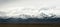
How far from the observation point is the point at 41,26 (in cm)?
53

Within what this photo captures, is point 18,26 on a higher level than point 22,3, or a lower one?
lower

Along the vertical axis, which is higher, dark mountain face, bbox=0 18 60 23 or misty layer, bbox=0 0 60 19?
misty layer, bbox=0 0 60 19

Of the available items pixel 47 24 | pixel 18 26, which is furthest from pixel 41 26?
pixel 18 26

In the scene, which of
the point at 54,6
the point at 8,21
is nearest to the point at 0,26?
the point at 8,21

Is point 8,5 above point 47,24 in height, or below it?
above

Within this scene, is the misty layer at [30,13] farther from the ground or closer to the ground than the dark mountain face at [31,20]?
farther from the ground

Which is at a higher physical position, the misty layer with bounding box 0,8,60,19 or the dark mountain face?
the misty layer with bounding box 0,8,60,19

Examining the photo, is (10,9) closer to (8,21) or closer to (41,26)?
(8,21)

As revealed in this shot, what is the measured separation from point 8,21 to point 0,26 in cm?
7

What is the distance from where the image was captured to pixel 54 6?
1.72 ft

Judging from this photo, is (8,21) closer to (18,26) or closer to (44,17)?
(18,26)

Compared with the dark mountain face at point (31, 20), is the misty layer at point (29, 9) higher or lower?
higher

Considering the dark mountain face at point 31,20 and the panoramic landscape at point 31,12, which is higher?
the panoramic landscape at point 31,12

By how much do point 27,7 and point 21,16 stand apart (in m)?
0.07
